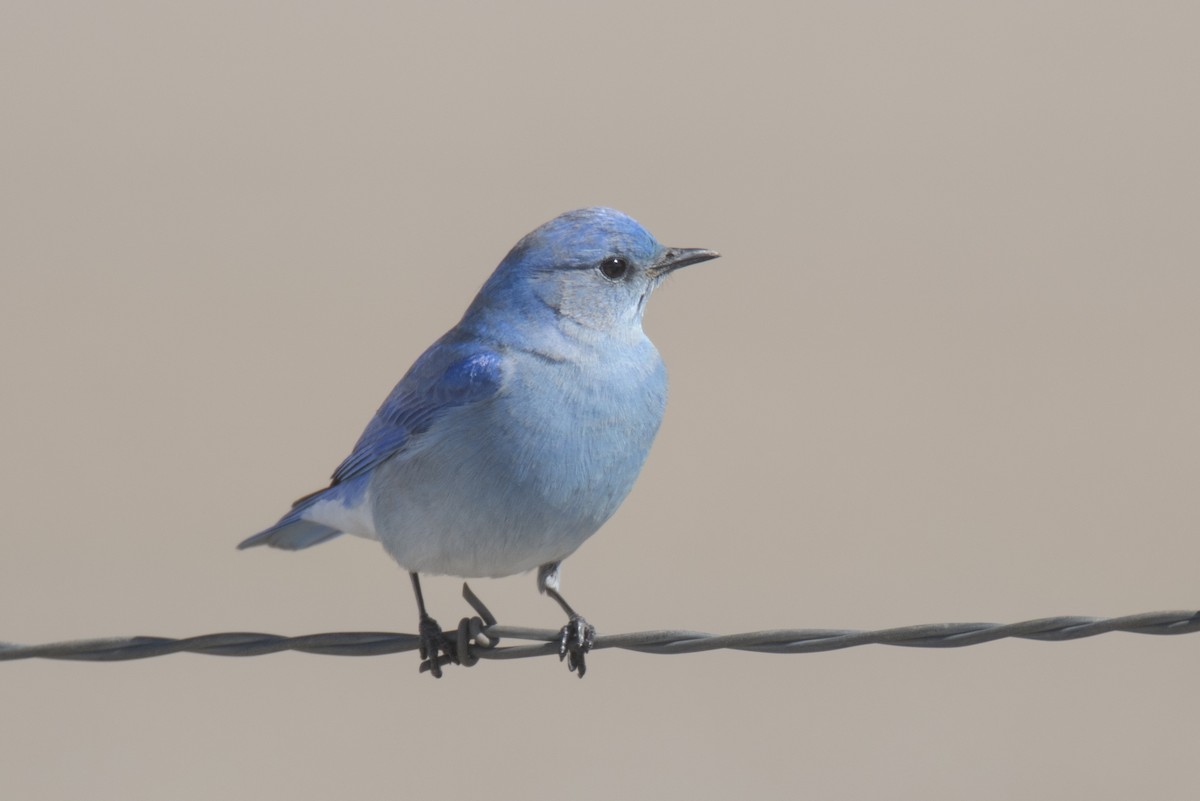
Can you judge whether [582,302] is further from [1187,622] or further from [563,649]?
[1187,622]

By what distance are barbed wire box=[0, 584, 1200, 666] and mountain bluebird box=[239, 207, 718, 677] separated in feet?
Result: 2.05

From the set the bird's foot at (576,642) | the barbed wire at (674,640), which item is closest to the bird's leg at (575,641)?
the bird's foot at (576,642)

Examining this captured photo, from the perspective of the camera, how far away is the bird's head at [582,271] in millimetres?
5871

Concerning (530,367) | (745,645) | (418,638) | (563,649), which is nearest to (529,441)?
(530,367)

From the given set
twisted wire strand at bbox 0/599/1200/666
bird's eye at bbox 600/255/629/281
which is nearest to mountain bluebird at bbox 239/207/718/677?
bird's eye at bbox 600/255/629/281

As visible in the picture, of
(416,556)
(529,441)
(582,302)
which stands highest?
(582,302)

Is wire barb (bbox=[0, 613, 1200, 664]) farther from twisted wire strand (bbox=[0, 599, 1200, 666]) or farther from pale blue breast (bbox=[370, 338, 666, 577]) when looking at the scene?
pale blue breast (bbox=[370, 338, 666, 577])

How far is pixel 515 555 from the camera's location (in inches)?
213

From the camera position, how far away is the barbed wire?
Result: 3.86 m

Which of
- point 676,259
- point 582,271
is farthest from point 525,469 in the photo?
point 676,259

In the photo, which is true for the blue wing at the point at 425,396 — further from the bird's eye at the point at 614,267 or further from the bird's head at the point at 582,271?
the bird's eye at the point at 614,267

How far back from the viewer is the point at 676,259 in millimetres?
6027

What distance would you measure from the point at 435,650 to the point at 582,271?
5.14 ft

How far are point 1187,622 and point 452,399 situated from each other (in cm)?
267
